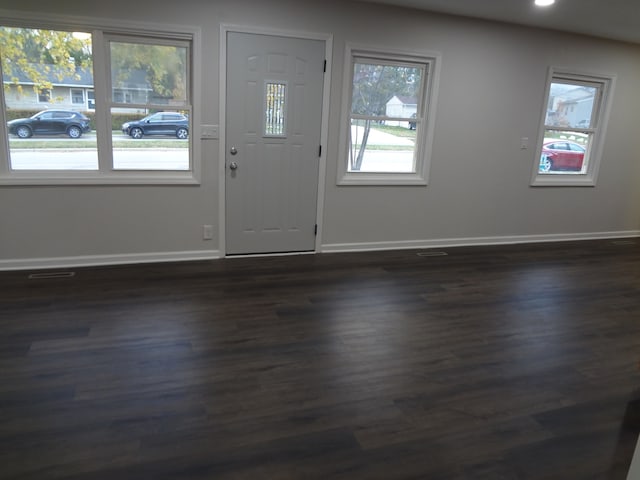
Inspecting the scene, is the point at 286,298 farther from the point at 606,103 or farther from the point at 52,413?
the point at 606,103

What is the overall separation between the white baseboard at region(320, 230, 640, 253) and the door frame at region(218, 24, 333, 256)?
14.1 inches

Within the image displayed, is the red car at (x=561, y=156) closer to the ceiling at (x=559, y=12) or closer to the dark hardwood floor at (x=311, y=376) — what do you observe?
the ceiling at (x=559, y=12)

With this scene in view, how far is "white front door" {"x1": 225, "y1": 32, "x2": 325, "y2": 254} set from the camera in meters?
4.13

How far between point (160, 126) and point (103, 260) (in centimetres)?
130

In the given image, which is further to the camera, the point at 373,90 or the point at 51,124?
the point at 373,90

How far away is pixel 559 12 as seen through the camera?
4.31 metres

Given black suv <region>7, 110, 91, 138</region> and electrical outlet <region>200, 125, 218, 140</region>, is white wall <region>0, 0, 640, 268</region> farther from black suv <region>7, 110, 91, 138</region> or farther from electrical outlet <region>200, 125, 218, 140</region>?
black suv <region>7, 110, 91, 138</region>

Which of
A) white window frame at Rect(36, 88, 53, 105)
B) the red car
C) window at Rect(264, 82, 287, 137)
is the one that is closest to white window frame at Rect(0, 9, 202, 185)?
white window frame at Rect(36, 88, 53, 105)

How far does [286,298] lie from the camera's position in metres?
3.57

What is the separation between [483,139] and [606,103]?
181 cm

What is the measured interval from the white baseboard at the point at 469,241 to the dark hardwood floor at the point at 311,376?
0.72 meters

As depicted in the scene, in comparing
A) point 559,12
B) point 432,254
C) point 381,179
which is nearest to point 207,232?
point 381,179

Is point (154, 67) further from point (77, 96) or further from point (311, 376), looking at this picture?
point (311, 376)

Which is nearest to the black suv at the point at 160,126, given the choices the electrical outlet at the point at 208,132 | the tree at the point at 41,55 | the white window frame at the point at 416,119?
the electrical outlet at the point at 208,132
